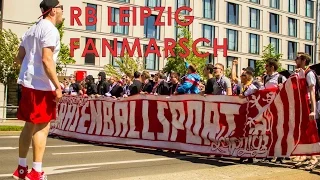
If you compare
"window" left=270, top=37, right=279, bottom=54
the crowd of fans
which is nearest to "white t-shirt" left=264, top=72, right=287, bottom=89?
the crowd of fans

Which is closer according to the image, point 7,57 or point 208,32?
point 7,57

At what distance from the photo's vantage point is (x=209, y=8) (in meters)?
56.0

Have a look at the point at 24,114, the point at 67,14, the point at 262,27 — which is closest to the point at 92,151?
the point at 24,114

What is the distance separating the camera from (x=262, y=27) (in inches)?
2406

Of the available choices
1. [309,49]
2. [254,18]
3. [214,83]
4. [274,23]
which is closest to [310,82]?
[214,83]

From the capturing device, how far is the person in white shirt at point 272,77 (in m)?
9.90

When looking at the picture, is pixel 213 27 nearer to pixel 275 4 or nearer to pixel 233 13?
pixel 233 13

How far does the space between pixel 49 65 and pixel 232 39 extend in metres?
53.5

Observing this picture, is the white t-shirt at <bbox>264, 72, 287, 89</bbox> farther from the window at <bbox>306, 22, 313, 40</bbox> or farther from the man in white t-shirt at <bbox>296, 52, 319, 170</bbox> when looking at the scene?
the window at <bbox>306, 22, 313, 40</bbox>

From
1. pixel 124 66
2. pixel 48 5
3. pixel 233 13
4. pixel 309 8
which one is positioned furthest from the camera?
pixel 309 8

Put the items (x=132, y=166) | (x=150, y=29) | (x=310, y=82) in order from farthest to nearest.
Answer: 1. (x=150, y=29)
2. (x=132, y=166)
3. (x=310, y=82)

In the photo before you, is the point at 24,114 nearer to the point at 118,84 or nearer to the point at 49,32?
the point at 49,32

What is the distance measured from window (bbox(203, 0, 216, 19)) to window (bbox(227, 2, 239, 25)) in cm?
240

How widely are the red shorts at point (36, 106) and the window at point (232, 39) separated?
172 ft
